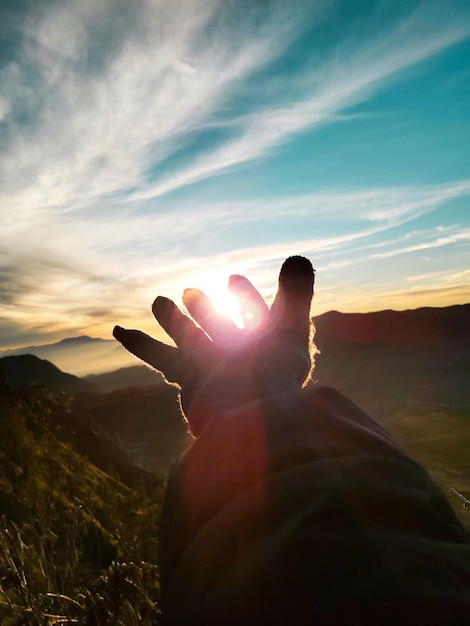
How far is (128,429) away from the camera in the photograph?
49.4 metres

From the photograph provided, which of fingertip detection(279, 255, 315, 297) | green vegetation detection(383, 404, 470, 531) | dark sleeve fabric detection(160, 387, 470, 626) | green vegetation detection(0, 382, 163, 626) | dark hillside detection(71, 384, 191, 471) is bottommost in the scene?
green vegetation detection(383, 404, 470, 531)

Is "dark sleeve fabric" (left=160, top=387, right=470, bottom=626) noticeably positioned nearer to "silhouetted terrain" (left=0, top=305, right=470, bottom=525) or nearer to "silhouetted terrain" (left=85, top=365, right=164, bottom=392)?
"silhouetted terrain" (left=0, top=305, right=470, bottom=525)

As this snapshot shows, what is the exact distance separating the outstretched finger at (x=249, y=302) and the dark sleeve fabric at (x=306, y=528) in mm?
919

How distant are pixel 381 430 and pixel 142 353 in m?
1.23

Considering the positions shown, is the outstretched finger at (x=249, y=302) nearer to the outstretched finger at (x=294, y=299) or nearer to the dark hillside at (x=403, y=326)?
the outstretched finger at (x=294, y=299)

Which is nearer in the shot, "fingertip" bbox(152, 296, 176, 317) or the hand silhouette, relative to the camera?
the hand silhouette

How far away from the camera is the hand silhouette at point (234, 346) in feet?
4.73

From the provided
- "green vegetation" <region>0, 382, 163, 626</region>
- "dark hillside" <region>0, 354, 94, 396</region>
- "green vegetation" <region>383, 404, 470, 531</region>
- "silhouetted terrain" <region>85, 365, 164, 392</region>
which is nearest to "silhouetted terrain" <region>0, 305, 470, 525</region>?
"green vegetation" <region>383, 404, 470, 531</region>

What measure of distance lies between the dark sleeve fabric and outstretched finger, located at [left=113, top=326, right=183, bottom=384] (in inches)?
29.4

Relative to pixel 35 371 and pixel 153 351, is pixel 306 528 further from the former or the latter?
pixel 35 371

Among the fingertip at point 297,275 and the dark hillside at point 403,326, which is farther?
the dark hillside at point 403,326

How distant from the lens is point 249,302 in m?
2.14

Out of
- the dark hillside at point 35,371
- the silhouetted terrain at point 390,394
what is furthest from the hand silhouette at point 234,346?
the dark hillside at point 35,371

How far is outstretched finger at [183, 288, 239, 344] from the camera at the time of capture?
1.94 m
